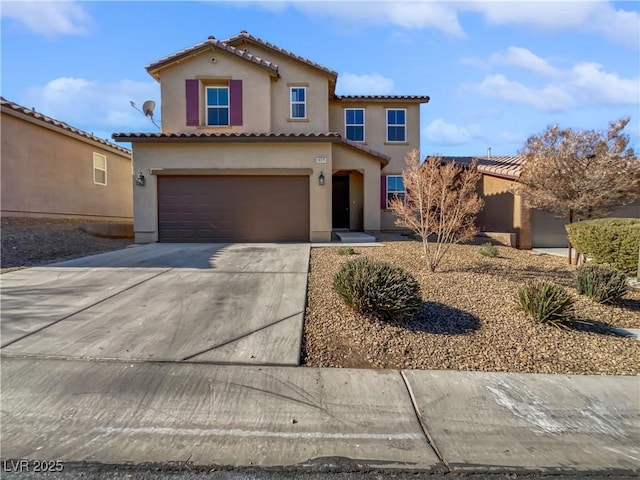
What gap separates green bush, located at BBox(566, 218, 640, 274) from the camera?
8.53m

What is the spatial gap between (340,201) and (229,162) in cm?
712

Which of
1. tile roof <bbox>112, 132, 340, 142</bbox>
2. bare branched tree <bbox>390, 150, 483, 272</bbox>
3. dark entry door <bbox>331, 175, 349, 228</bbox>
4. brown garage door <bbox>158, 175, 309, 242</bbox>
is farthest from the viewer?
dark entry door <bbox>331, 175, 349, 228</bbox>

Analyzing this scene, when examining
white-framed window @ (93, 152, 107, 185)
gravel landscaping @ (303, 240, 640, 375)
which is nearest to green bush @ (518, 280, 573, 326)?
gravel landscaping @ (303, 240, 640, 375)

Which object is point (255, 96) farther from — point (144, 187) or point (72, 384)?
point (72, 384)

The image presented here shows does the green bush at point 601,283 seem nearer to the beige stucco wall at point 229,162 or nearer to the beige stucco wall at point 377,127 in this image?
the beige stucco wall at point 229,162

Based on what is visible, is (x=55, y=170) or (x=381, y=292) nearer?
(x=381, y=292)

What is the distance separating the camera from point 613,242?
8781mm

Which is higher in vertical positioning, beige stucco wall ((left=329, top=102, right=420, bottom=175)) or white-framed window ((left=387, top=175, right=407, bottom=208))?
beige stucco wall ((left=329, top=102, right=420, bottom=175))

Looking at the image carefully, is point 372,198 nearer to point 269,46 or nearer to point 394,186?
point 394,186

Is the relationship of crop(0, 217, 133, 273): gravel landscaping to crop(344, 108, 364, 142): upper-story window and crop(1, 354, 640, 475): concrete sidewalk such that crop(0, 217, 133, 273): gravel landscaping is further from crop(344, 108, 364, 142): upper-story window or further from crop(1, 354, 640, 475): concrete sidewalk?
crop(344, 108, 364, 142): upper-story window

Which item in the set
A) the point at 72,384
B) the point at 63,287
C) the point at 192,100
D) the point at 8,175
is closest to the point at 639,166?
the point at 72,384

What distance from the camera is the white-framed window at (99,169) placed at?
18062 millimetres

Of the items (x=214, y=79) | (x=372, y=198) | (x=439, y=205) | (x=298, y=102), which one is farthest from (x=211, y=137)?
(x=439, y=205)

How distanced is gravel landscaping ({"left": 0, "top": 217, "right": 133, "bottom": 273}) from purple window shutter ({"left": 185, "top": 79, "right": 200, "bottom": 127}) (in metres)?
5.31
